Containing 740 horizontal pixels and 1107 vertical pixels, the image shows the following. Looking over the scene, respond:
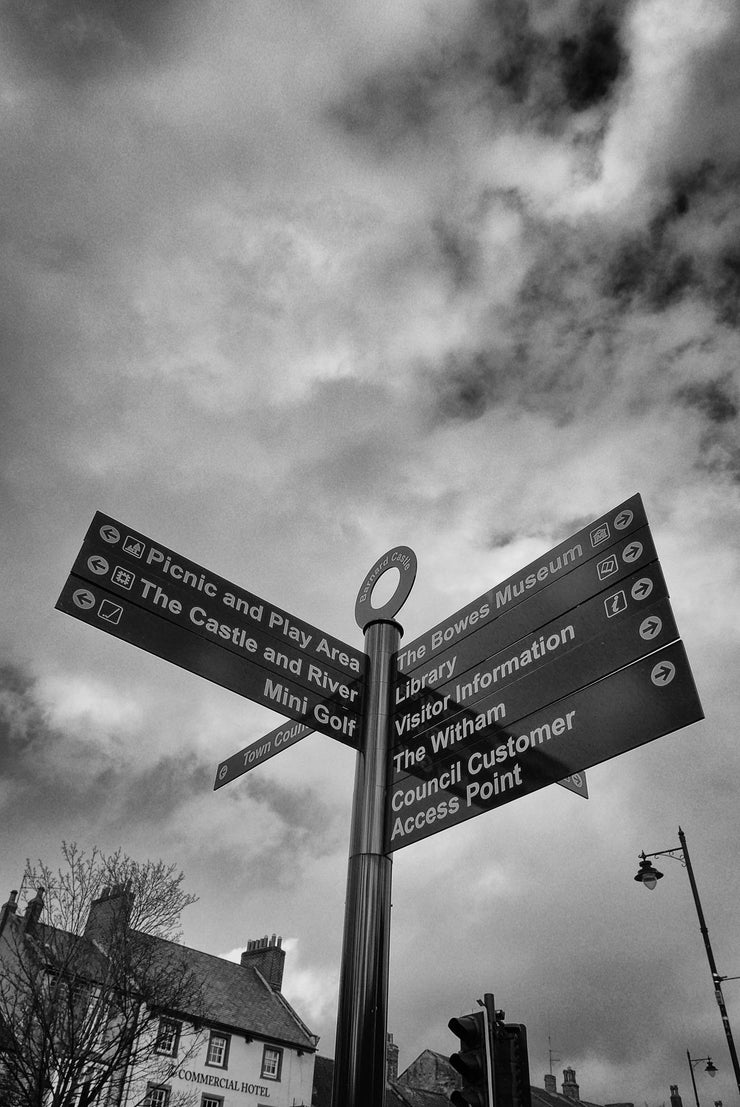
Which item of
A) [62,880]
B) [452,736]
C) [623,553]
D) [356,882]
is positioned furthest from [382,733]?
[62,880]

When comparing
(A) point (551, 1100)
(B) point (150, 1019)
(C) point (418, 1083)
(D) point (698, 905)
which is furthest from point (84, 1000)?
(A) point (551, 1100)

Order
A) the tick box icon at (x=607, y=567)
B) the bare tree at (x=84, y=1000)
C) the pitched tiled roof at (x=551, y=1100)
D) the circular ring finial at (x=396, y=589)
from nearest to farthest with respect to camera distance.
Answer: the tick box icon at (x=607, y=567)
the circular ring finial at (x=396, y=589)
the bare tree at (x=84, y=1000)
the pitched tiled roof at (x=551, y=1100)

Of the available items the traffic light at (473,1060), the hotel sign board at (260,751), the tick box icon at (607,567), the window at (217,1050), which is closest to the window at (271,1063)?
the window at (217,1050)

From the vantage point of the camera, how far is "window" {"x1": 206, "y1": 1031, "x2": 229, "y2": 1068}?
31125 millimetres

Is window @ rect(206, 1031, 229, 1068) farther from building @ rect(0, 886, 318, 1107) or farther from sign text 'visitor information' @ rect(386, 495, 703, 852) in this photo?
sign text 'visitor information' @ rect(386, 495, 703, 852)

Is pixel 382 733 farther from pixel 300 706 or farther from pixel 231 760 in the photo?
pixel 231 760

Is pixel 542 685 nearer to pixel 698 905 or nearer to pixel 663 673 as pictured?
pixel 663 673

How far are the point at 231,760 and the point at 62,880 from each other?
15230mm

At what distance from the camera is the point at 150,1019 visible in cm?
1836

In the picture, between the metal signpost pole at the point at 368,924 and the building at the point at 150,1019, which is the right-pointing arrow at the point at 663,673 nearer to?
the metal signpost pole at the point at 368,924

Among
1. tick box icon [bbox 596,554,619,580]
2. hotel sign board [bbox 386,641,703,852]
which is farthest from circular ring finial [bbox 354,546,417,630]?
tick box icon [bbox 596,554,619,580]

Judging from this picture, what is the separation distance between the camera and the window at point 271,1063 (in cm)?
3291

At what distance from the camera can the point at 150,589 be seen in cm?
556

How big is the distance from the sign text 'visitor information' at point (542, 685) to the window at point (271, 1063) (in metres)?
33.4
